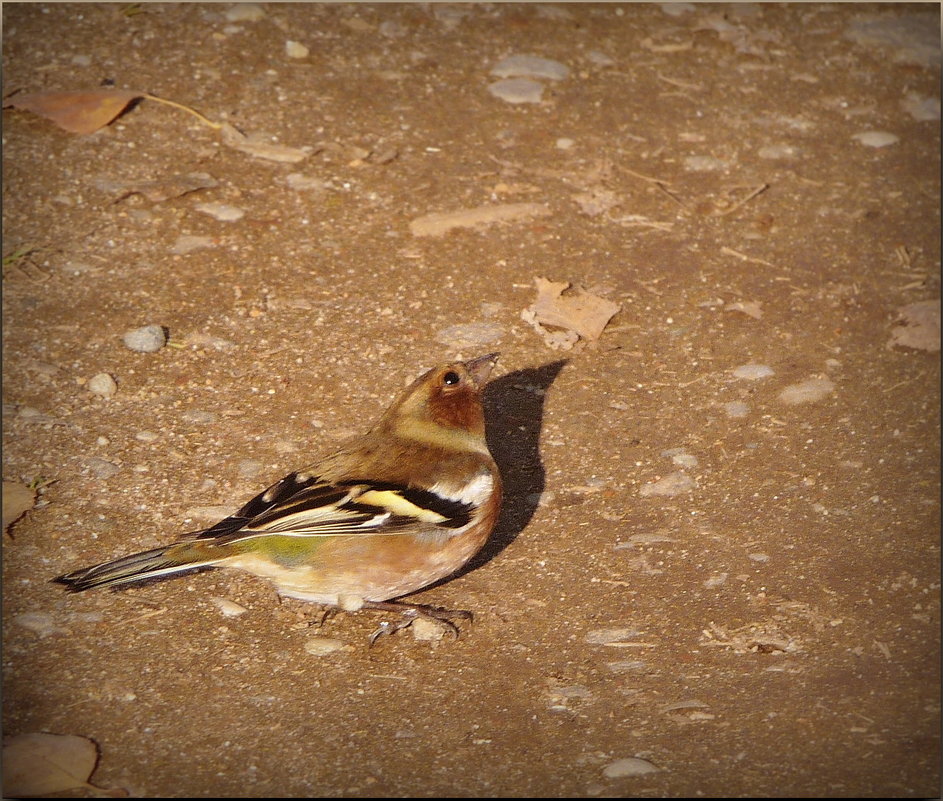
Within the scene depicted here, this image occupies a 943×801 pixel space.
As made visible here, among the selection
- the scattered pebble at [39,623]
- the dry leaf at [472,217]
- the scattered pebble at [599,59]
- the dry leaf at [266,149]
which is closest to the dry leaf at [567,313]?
the dry leaf at [472,217]

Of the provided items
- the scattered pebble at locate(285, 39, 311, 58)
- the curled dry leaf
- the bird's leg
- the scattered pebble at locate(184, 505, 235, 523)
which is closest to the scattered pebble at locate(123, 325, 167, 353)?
the scattered pebble at locate(184, 505, 235, 523)

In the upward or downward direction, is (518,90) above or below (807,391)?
above

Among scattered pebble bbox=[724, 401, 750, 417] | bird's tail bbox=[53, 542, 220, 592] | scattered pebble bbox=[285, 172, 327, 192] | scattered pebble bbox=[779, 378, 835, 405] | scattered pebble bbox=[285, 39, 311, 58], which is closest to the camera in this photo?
bird's tail bbox=[53, 542, 220, 592]

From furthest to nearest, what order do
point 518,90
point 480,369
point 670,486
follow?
point 518,90 < point 670,486 < point 480,369

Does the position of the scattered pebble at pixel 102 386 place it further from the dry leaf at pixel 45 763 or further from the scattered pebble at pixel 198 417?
the dry leaf at pixel 45 763

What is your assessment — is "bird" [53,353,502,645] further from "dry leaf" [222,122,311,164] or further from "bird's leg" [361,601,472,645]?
"dry leaf" [222,122,311,164]

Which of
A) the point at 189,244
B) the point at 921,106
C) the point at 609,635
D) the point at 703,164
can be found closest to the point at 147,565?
the point at 609,635

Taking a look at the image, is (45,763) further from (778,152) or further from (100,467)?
(778,152)
